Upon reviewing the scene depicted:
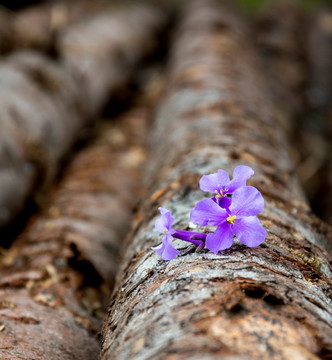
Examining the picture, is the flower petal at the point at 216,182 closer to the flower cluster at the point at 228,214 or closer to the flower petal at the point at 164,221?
the flower cluster at the point at 228,214

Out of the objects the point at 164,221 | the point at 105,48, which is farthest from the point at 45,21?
the point at 164,221

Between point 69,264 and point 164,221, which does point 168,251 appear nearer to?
point 164,221

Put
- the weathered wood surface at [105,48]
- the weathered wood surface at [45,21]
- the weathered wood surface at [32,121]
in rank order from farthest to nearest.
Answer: the weathered wood surface at [105,48]
the weathered wood surface at [45,21]
the weathered wood surface at [32,121]

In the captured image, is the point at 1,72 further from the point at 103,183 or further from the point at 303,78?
the point at 303,78

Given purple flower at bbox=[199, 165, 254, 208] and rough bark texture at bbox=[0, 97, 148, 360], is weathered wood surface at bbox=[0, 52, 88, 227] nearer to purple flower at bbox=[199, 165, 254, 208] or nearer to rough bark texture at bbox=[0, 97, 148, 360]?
rough bark texture at bbox=[0, 97, 148, 360]

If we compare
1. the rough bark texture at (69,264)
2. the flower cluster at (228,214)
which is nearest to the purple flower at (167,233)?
the flower cluster at (228,214)

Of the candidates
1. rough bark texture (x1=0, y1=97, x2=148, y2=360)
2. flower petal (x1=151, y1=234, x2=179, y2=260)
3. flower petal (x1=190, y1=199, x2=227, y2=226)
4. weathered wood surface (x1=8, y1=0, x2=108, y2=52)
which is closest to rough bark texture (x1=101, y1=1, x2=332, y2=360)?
flower petal (x1=151, y1=234, x2=179, y2=260)

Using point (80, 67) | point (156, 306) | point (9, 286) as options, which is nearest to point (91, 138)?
point (80, 67)
